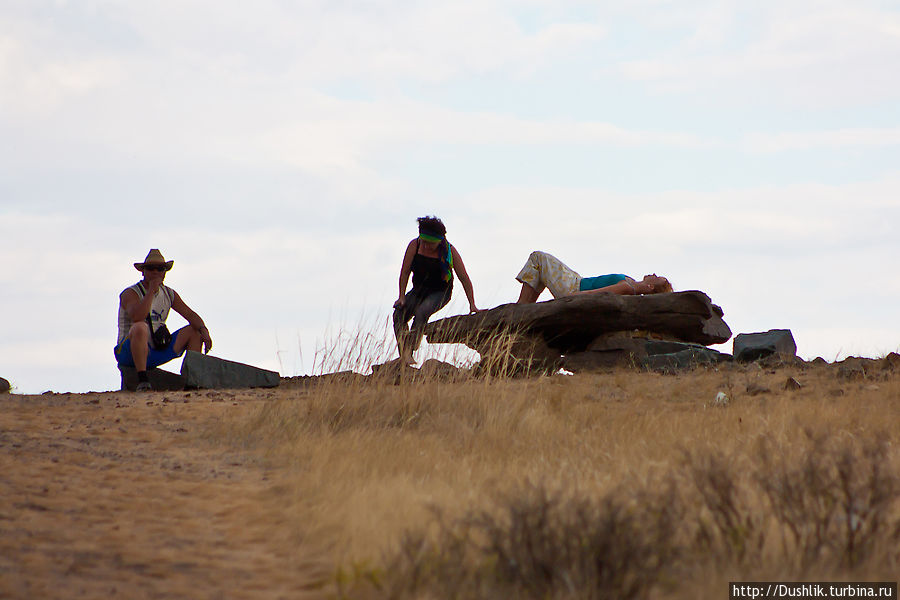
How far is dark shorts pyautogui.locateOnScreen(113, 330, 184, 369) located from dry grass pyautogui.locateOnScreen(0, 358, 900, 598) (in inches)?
62.2

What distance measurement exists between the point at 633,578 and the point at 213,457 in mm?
3851

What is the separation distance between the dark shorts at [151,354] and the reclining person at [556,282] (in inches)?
173

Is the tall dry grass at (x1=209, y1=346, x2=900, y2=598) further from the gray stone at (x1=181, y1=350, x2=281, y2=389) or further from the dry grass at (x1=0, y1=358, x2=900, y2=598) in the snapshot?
the gray stone at (x1=181, y1=350, x2=281, y2=389)

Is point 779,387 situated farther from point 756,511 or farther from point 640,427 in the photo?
point 756,511

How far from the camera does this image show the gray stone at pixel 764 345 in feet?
38.2

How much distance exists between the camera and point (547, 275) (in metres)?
→ 12.2

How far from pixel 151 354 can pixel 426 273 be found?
3.33 metres

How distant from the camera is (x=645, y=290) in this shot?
12.4 meters

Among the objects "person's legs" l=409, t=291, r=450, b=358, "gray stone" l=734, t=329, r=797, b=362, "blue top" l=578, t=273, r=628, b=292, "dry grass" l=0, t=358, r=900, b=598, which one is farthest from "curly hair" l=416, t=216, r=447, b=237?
"gray stone" l=734, t=329, r=797, b=362

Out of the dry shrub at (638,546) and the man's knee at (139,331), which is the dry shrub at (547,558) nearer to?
the dry shrub at (638,546)

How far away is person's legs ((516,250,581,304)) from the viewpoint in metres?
12.2

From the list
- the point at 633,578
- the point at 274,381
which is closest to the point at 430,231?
the point at 274,381

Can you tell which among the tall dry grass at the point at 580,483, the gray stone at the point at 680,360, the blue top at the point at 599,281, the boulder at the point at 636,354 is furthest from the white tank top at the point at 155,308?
the gray stone at the point at 680,360

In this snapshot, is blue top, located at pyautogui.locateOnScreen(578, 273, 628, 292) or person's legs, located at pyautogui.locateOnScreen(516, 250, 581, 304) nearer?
person's legs, located at pyautogui.locateOnScreen(516, 250, 581, 304)
